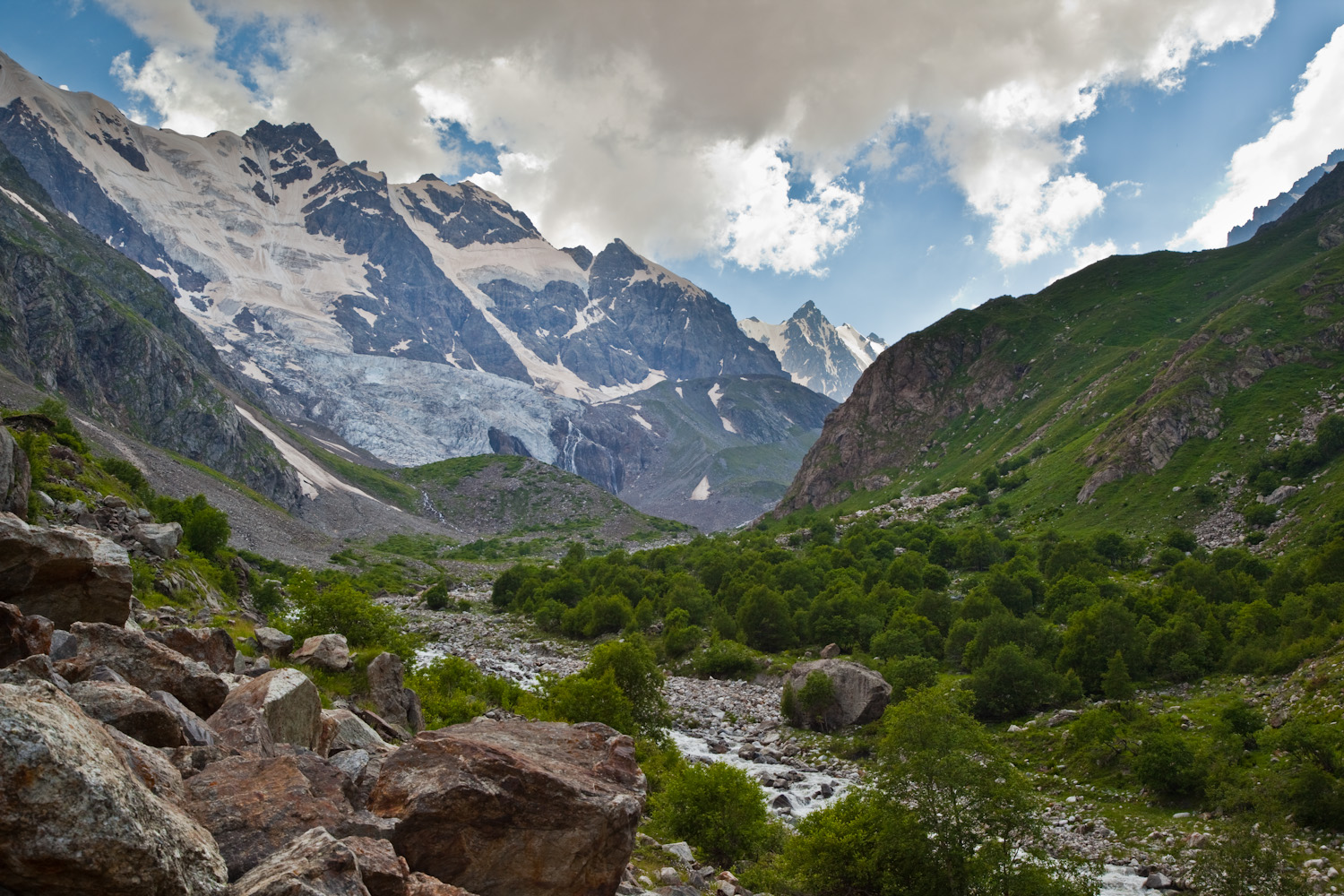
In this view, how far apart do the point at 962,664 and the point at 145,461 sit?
128 metres

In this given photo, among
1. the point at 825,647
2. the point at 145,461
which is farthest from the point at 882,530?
the point at 145,461

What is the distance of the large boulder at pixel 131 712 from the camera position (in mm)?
10664

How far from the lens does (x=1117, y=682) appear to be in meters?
44.1

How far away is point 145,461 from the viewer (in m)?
117

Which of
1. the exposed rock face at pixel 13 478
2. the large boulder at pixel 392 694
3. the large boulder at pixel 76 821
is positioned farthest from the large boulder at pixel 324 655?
the large boulder at pixel 76 821

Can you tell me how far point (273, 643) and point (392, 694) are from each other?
6.12m

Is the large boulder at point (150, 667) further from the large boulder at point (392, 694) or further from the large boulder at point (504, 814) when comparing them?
the large boulder at point (392, 694)

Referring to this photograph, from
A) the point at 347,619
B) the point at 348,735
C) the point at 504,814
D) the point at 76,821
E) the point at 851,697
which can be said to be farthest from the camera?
the point at 851,697

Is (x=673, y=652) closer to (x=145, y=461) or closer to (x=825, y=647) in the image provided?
(x=825, y=647)

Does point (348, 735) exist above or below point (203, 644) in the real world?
below

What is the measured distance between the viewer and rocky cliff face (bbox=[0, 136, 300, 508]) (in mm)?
134875

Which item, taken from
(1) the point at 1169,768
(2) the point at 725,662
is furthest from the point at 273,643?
(2) the point at 725,662

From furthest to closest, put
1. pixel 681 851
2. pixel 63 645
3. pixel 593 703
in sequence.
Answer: pixel 593 703
pixel 681 851
pixel 63 645

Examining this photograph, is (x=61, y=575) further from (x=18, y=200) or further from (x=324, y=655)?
(x=18, y=200)
